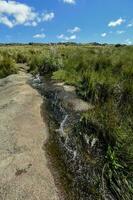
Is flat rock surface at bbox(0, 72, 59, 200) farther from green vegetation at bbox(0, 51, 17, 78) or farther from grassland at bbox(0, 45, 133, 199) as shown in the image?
green vegetation at bbox(0, 51, 17, 78)

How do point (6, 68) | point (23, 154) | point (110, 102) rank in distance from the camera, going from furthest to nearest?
point (6, 68), point (110, 102), point (23, 154)

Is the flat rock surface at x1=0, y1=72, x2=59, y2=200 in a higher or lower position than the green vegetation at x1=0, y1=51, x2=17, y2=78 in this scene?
higher

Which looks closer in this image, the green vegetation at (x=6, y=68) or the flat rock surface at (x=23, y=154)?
the flat rock surface at (x=23, y=154)

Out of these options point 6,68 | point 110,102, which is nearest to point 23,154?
point 110,102

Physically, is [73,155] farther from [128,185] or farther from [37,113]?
[37,113]

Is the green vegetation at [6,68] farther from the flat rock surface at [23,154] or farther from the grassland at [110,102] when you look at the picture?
the flat rock surface at [23,154]

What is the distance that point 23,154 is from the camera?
461cm

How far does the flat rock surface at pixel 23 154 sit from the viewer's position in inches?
148

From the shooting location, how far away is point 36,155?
457cm

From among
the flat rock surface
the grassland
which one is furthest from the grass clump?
the flat rock surface

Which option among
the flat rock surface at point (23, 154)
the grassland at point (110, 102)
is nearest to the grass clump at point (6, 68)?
the grassland at point (110, 102)

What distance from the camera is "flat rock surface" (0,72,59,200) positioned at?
148 inches

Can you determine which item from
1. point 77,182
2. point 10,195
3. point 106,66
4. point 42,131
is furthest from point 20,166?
point 106,66

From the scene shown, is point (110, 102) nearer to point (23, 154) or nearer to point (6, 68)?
point (23, 154)
